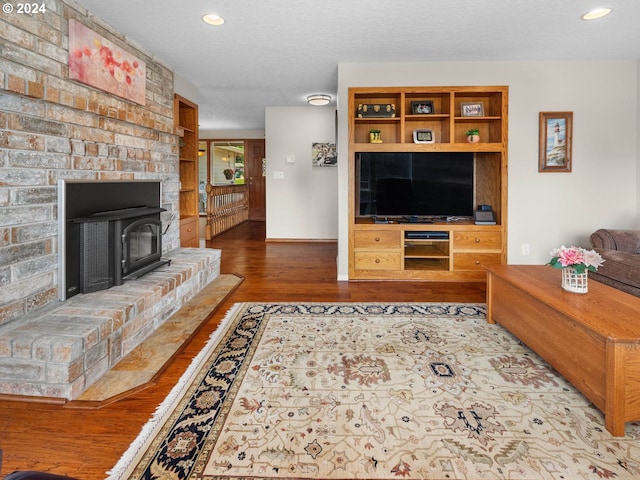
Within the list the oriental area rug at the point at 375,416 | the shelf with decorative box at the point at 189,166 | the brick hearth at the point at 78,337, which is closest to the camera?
the oriental area rug at the point at 375,416

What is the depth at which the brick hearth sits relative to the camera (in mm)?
1892

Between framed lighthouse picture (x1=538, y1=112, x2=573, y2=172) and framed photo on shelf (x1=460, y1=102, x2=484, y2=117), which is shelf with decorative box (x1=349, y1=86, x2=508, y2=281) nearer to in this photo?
framed photo on shelf (x1=460, y1=102, x2=484, y2=117)

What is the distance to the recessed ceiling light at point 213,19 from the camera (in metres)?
3.10

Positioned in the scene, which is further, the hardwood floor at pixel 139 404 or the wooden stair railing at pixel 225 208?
the wooden stair railing at pixel 225 208

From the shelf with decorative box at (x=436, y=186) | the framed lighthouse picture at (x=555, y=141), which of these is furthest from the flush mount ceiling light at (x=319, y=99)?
the framed lighthouse picture at (x=555, y=141)

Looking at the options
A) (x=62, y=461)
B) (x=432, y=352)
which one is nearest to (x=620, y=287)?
(x=432, y=352)

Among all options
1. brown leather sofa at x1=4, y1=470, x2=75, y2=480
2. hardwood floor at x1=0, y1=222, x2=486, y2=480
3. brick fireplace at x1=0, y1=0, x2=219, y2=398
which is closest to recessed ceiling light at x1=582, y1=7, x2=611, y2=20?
hardwood floor at x1=0, y1=222, x2=486, y2=480

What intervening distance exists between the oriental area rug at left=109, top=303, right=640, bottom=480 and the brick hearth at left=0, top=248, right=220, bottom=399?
1.58 ft

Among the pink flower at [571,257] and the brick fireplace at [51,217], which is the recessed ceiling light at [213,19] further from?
the pink flower at [571,257]

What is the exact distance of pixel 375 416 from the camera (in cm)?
177

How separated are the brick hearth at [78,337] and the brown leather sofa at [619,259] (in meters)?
3.60

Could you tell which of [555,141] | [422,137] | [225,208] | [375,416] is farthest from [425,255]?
[225,208]

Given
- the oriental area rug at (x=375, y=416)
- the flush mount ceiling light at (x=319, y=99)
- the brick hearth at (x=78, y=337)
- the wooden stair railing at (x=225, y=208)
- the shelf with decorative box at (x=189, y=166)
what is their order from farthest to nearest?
the wooden stair railing at (x=225, y=208) < the flush mount ceiling light at (x=319, y=99) < the shelf with decorative box at (x=189, y=166) < the brick hearth at (x=78, y=337) < the oriental area rug at (x=375, y=416)

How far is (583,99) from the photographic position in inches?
167
